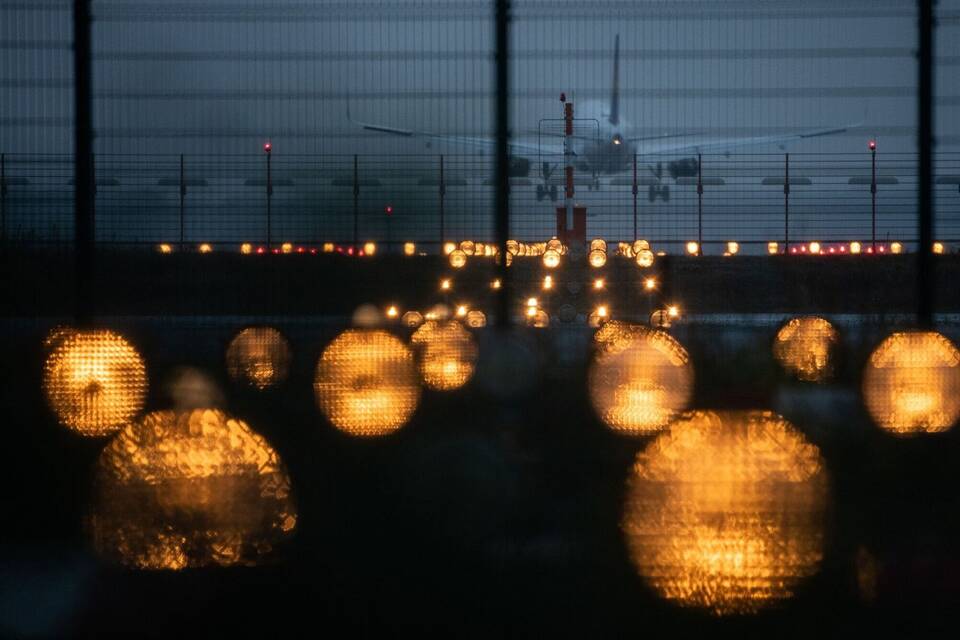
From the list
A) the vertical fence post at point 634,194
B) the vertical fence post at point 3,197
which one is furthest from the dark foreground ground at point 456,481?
the vertical fence post at point 634,194

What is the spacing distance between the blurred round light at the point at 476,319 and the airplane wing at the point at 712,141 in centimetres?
152

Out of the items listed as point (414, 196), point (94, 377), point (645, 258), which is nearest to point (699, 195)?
point (645, 258)

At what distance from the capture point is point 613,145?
815 centimetres

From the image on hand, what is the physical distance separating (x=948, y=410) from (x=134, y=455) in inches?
194

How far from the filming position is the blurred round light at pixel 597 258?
31.0 ft

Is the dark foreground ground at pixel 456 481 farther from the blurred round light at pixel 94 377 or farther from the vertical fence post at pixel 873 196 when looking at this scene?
the vertical fence post at pixel 873 196

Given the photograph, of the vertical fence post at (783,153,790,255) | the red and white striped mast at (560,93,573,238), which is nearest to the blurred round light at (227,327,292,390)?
the red and white striped mast at (560,93,573,238)

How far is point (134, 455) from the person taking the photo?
6820mm

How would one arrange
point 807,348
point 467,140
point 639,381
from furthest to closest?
point 807,348 < point 639,381 < point 467,140

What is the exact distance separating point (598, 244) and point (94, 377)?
3.75 m

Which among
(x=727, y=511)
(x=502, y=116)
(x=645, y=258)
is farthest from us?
(x=645, y=258)

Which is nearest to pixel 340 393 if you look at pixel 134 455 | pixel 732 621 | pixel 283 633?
pixel 134 455

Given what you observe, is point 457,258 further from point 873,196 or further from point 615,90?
point 873,196

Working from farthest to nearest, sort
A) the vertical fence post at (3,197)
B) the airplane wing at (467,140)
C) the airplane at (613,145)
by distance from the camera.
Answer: the vertical fence post at (3,197)
the airplane at (613,145)
the airplane wing at (467,140)
